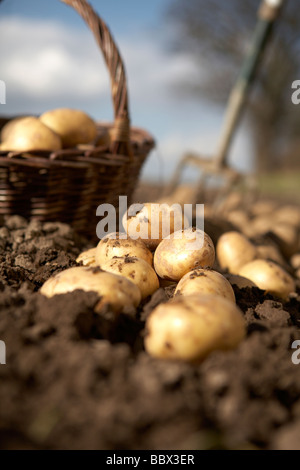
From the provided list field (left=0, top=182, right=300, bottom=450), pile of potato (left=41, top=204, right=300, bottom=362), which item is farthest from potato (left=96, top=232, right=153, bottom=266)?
field (left=0, top=182, right=300, bottom=450)

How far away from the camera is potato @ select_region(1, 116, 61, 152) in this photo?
2.26 metres

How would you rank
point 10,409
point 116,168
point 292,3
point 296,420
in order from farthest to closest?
1. point 292,3
2. point 116,168
3. point 296,420
4. point 10,409

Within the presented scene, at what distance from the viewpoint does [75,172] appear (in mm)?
2172

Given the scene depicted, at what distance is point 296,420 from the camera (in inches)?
41.9

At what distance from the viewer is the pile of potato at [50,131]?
2270mm

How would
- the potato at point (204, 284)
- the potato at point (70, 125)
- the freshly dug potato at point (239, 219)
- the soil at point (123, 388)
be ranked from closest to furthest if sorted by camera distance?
the soil at point (123, 388), the potato at point (204, 284), the potato at point (70, 125), the freshly dug potato at point (239, 219)

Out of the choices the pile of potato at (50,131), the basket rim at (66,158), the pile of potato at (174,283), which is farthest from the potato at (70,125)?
the pile of potato at (174,283)

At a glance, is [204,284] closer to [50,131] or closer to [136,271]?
[136,271]

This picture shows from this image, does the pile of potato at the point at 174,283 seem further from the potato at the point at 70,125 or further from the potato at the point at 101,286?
the potato at the point at 70,125

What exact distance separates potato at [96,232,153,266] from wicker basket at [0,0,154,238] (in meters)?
0.60

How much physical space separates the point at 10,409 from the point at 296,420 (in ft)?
2.21

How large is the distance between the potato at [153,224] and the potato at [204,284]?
1.08 feet
